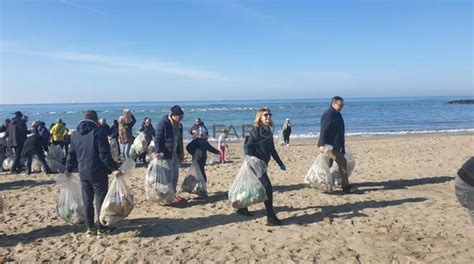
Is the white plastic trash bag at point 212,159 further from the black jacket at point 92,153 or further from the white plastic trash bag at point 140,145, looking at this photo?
the black jacket at point 92,153

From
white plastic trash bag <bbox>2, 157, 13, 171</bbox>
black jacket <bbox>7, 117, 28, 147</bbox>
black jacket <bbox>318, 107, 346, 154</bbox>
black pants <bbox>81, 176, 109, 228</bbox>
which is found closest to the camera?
black pants <bbox>81, 176, 109, 228</bbox>

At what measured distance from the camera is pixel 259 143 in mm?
6105

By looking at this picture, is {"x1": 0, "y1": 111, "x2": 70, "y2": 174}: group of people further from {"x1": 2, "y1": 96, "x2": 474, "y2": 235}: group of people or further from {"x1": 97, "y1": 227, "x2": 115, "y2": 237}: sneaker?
{"x1": 97, "y1": 227, "x2": 115, "y2": 237}: sneaker

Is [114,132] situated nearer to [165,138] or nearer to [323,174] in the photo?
[165,138]

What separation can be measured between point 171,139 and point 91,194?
186cm

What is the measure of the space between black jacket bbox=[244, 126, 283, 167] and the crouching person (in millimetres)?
2901

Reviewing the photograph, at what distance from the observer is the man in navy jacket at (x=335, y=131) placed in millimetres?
7633

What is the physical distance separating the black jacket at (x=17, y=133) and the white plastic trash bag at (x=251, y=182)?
26.0 ft

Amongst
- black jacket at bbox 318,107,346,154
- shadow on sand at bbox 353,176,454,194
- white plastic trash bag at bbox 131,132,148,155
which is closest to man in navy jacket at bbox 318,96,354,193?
black jacket at bbox 318,107,346,154

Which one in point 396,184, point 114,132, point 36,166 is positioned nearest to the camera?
point 396,184

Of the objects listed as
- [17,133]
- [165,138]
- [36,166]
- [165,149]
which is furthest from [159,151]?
[36,166]

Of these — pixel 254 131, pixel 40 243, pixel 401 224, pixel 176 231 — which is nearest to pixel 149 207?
pixel 176 231

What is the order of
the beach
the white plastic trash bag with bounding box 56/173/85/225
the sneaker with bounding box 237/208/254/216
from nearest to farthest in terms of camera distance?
the beach → the white plastic trash bag with bounding box 56/173/85/225 → the sneaker with bounding box 237/208/254/216

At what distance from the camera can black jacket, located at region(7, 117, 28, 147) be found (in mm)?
11438
